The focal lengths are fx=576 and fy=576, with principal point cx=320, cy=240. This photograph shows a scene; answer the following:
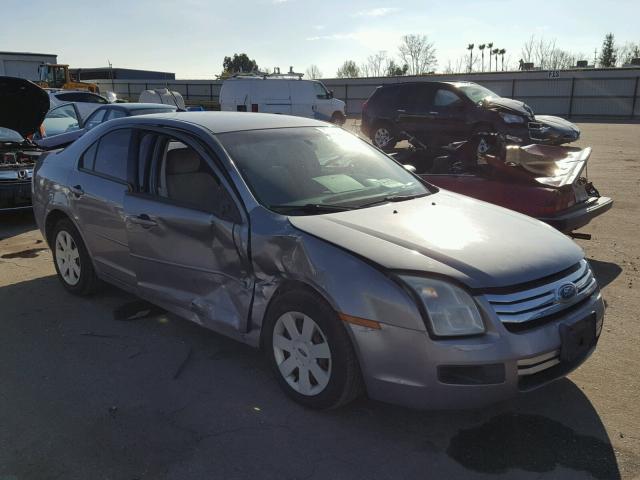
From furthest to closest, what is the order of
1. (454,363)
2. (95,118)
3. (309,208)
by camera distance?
1. (95,118)
2. (309,208)
3. (454,363)

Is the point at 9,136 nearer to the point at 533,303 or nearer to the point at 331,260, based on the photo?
the point at 331,260

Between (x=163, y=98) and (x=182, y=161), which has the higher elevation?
(x=163, y=98)

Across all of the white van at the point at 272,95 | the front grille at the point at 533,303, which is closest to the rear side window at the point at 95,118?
the white van at the point at 272,95

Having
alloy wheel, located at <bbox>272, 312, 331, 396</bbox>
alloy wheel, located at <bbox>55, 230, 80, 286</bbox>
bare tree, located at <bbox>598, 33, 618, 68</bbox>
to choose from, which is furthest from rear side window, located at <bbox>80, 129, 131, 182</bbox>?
bare tree, located at <bbox>598, 33, 618, 68</bbox>

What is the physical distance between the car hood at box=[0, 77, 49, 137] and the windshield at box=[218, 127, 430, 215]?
578cm

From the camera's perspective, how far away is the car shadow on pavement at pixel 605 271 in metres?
5.30

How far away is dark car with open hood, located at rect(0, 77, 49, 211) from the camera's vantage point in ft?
25.6

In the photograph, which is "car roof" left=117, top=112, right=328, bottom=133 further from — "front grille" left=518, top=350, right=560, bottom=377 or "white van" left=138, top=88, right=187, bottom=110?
"white van" left=138, top=88, right=187, bottom=110

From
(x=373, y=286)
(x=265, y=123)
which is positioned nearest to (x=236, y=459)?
(x=373, y=286)

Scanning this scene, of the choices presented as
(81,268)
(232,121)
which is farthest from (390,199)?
(81,268)

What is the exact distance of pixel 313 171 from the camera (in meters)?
3.91

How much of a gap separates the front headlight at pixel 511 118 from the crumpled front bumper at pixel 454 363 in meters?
10.8

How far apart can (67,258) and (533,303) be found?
4031 millimetres

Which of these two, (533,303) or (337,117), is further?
(337,117)
